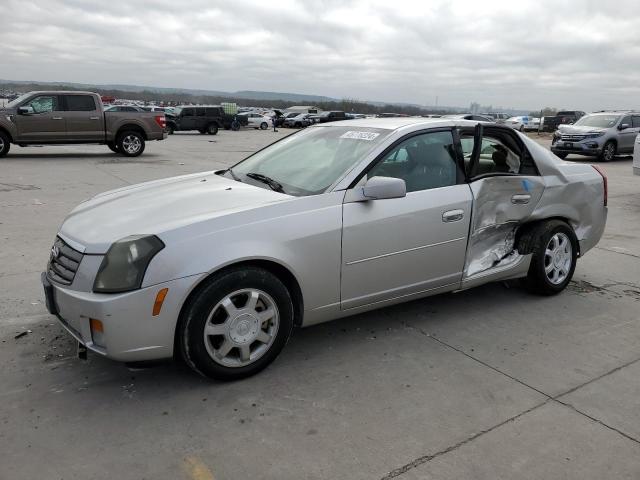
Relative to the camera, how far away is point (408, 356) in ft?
11.9

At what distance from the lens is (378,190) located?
136 inches

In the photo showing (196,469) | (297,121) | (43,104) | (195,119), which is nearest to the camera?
(196,469)

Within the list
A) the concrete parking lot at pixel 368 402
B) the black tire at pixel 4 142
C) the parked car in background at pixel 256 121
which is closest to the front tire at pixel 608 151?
the concrete parking lot at pixel 368 402

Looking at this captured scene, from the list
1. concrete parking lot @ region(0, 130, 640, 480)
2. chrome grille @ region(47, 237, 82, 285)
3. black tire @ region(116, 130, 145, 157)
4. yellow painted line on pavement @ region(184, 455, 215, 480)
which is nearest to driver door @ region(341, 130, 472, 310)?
concrete parking lot @ region(0, 130, 640, 480)

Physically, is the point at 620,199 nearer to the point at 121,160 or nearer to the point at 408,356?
the point at 408,356

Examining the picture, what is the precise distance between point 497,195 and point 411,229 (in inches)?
39.3

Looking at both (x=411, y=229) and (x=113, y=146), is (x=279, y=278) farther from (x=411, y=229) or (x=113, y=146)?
(x=113, y=146)

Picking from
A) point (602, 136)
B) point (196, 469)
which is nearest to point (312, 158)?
point (196, 469)

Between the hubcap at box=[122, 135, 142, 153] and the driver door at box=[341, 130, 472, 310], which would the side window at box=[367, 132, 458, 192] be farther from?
the hubcap at box=[122, 135, 142, 153]

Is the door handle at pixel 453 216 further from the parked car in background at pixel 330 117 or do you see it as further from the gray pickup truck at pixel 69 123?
the parked car in background at pixel 330 117

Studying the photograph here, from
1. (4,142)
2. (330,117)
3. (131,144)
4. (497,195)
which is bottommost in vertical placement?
(330,117)

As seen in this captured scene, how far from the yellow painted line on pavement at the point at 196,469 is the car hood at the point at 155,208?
1.20 meters

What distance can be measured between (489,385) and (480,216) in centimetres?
140

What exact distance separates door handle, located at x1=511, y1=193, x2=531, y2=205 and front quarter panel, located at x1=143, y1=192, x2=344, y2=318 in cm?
170
